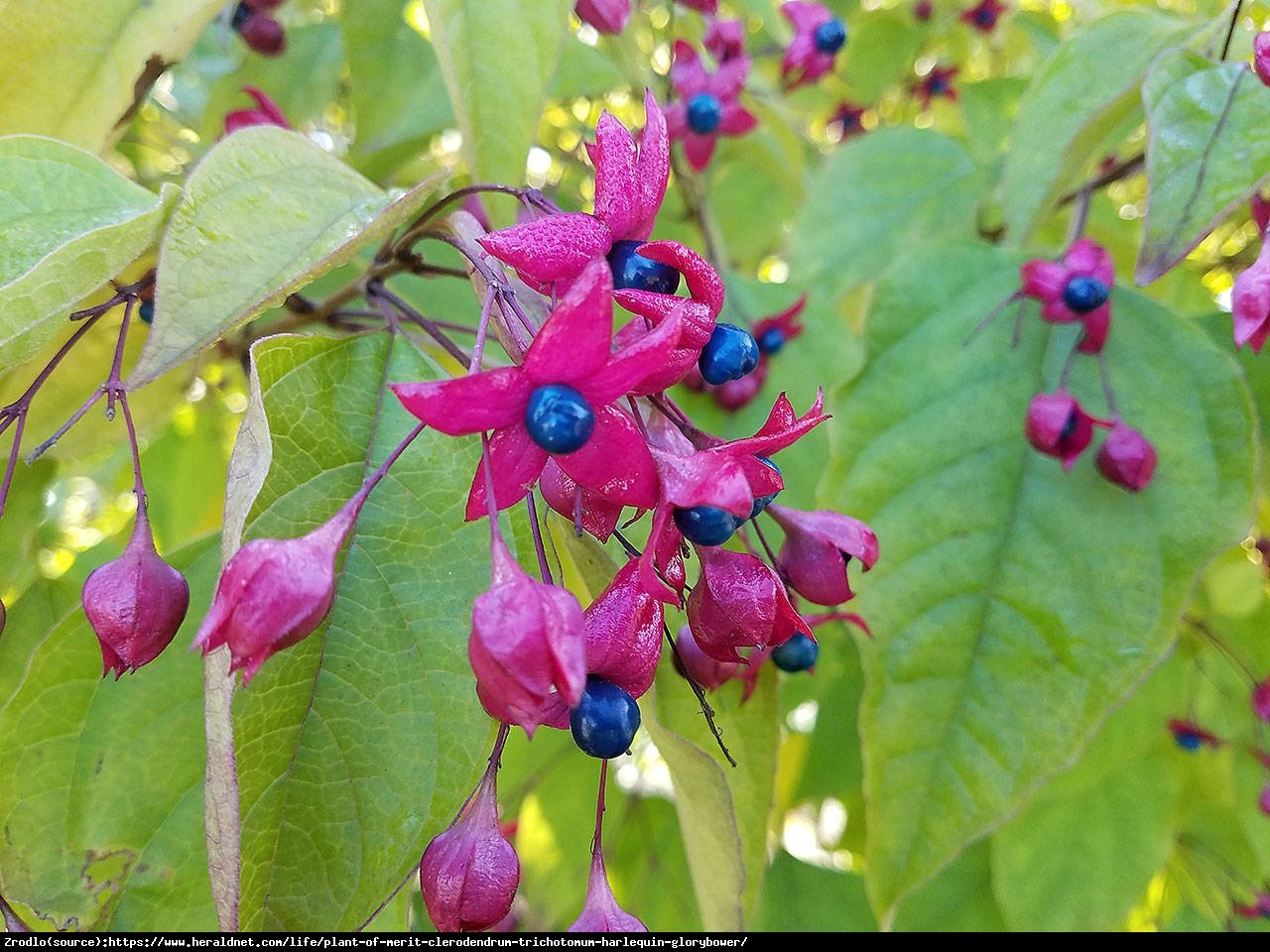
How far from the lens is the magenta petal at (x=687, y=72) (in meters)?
1.08

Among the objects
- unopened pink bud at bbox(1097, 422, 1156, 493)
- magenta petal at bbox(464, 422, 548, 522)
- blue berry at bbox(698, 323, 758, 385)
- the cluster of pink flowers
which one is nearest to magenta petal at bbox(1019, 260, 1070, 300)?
the cluster of pink flowers

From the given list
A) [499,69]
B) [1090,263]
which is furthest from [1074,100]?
[499,69]

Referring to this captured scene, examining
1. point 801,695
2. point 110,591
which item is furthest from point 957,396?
point 110,591

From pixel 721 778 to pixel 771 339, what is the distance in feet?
1.73

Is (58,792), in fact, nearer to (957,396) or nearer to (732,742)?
(732,742)

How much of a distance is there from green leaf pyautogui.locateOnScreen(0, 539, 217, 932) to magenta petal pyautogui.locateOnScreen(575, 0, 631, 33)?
1.92 ft

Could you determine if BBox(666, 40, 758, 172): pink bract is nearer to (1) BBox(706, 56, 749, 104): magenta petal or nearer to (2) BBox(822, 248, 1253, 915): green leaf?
(1) BBox(706, 56, 749, 104): magenta petal

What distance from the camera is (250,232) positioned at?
465mm

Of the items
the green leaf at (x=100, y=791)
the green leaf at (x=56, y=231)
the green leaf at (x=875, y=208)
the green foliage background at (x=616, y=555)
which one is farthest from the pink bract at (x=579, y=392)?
the green leaf at (x=875, y=208)

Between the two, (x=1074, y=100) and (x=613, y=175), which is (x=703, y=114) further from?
(x=613, y=175)

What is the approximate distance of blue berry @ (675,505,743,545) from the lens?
41cm

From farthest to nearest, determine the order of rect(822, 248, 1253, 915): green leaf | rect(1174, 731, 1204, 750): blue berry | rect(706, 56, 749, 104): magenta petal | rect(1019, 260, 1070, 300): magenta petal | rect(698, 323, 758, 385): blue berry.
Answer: rect(1174, 731, 1204, 750): blue berry, rect(706, 56, 749, 104): magenta petal, rect(1019, 260, 1070, 300): magenta petal, rect(822, 248, 1253, 915): green leaf, rect(698, 323, 758, 385): blue berry

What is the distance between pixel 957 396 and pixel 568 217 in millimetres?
532

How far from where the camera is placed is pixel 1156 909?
1476 millimetres
